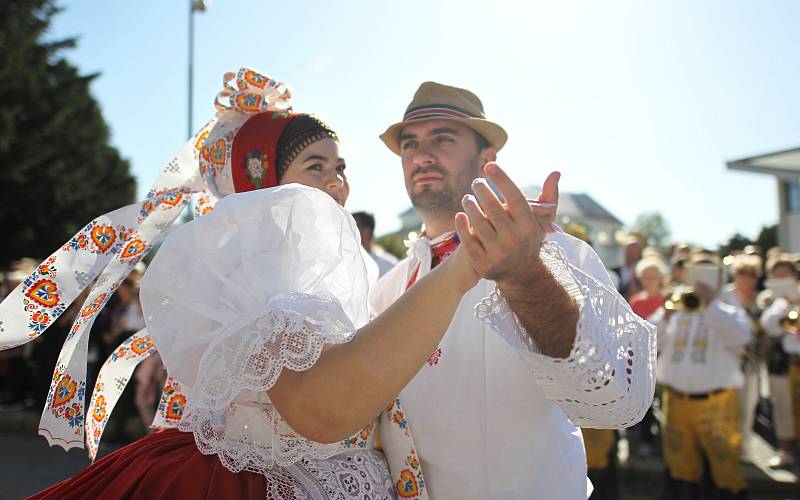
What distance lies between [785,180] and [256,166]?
72.2 ft

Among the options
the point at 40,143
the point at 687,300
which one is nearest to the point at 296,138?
the point at 687,300

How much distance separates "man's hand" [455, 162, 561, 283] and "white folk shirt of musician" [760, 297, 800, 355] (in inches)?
203

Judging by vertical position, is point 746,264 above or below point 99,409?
below

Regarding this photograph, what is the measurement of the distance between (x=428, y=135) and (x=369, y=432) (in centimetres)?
133

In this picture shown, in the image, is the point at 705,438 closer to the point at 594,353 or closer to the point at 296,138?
the point at 594,353

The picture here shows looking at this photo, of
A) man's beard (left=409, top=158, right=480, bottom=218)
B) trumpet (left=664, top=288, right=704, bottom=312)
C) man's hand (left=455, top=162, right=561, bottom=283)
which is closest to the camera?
man's hand (left=455, top=162, right=561, bottom=283)

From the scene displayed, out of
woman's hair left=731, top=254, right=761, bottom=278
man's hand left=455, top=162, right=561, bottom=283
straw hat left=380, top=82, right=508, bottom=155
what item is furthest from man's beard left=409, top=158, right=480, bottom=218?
woman's hair left=731, top=254, right=761, bottom=278

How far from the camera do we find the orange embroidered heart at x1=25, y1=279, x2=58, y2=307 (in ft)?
5.43

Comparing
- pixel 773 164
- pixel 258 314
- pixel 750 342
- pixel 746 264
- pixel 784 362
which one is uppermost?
pixel 258 314

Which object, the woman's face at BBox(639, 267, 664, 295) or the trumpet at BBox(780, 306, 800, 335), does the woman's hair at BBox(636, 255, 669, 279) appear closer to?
the woman's face at BBox(639, 267, 664, 295)

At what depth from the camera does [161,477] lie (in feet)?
4.62

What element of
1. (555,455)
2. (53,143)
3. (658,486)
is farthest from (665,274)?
(53,143)

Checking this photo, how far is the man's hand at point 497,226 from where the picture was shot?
1.11 m

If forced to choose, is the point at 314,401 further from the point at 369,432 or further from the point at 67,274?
the point at 67,274
